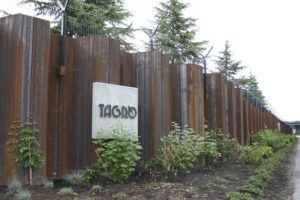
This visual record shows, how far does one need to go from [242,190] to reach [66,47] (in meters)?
4.67

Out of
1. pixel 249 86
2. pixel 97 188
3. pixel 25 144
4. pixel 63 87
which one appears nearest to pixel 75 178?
pixel 97 188

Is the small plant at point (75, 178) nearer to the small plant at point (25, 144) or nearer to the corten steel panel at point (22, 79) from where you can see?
the corten steel panel at point (22, 79)

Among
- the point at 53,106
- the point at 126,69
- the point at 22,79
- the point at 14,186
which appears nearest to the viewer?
the point at 14,186

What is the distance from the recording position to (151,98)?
796cm

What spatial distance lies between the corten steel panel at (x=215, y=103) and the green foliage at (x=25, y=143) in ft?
22.5

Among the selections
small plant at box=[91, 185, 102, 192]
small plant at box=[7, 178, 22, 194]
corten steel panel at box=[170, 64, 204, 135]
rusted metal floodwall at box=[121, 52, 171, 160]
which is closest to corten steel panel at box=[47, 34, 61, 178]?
small plant at box=[7, 178, 22, 194]

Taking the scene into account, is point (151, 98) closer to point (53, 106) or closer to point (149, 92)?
point (149, 92)

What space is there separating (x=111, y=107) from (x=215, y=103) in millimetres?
5878

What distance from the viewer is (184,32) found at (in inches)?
1013

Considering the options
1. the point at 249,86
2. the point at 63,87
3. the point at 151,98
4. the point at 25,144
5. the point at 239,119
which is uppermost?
the point at 249,86

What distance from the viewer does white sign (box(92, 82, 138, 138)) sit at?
6281 mm

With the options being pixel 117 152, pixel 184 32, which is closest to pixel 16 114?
pixel 117 152

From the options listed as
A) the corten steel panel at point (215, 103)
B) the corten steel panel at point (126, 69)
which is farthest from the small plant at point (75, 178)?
the corten steel panel at point (215, 103)

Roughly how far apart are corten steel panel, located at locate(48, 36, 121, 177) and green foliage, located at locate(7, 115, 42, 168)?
2.86 feet
